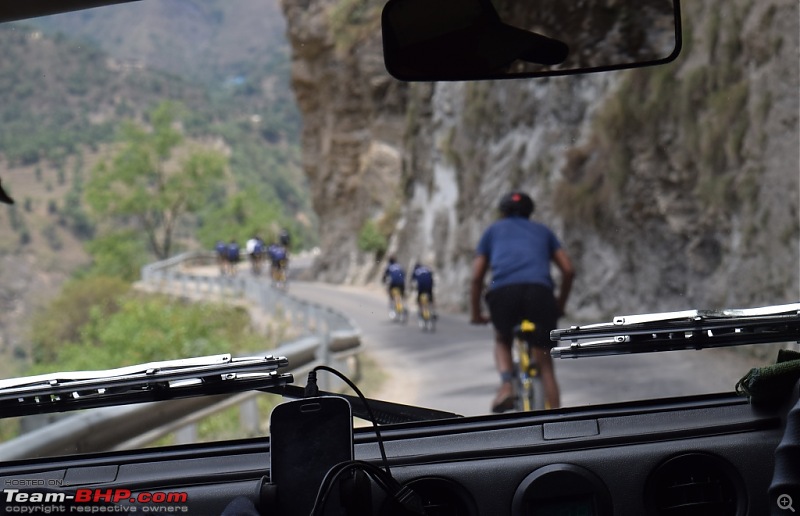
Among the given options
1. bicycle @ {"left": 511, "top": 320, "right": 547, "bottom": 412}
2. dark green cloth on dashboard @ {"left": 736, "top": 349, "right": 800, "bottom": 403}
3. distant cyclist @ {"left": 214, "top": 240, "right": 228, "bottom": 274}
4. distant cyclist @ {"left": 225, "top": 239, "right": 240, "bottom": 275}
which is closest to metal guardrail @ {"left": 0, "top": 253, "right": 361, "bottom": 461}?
bicycle @ {"left": 511, "top": 320, "right": 547, "bottom": 412}

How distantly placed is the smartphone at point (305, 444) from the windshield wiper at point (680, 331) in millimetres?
642

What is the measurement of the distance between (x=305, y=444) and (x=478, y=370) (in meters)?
7.17

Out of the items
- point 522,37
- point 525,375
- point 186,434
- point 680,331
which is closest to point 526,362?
point 525,375

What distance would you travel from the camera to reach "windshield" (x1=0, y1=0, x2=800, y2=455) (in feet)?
20.0

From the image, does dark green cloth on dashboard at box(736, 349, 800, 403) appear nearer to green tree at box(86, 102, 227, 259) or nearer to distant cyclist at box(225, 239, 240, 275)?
distant cyclist at box(225, 239, 240, 275)

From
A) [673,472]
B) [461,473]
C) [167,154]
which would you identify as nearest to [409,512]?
[461,473]

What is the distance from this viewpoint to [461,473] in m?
2.65

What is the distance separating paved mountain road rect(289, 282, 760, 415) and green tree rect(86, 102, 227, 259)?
42.7 meters

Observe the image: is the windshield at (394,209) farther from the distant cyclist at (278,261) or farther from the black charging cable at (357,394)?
the black charging cable at (357,394)

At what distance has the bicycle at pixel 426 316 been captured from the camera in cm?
977

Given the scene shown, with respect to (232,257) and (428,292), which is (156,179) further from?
(428,292)

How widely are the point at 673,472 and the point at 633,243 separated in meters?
19.9

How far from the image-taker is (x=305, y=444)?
8.43 feet

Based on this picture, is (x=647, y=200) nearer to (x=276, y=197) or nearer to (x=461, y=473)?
(x=461, y=473)
